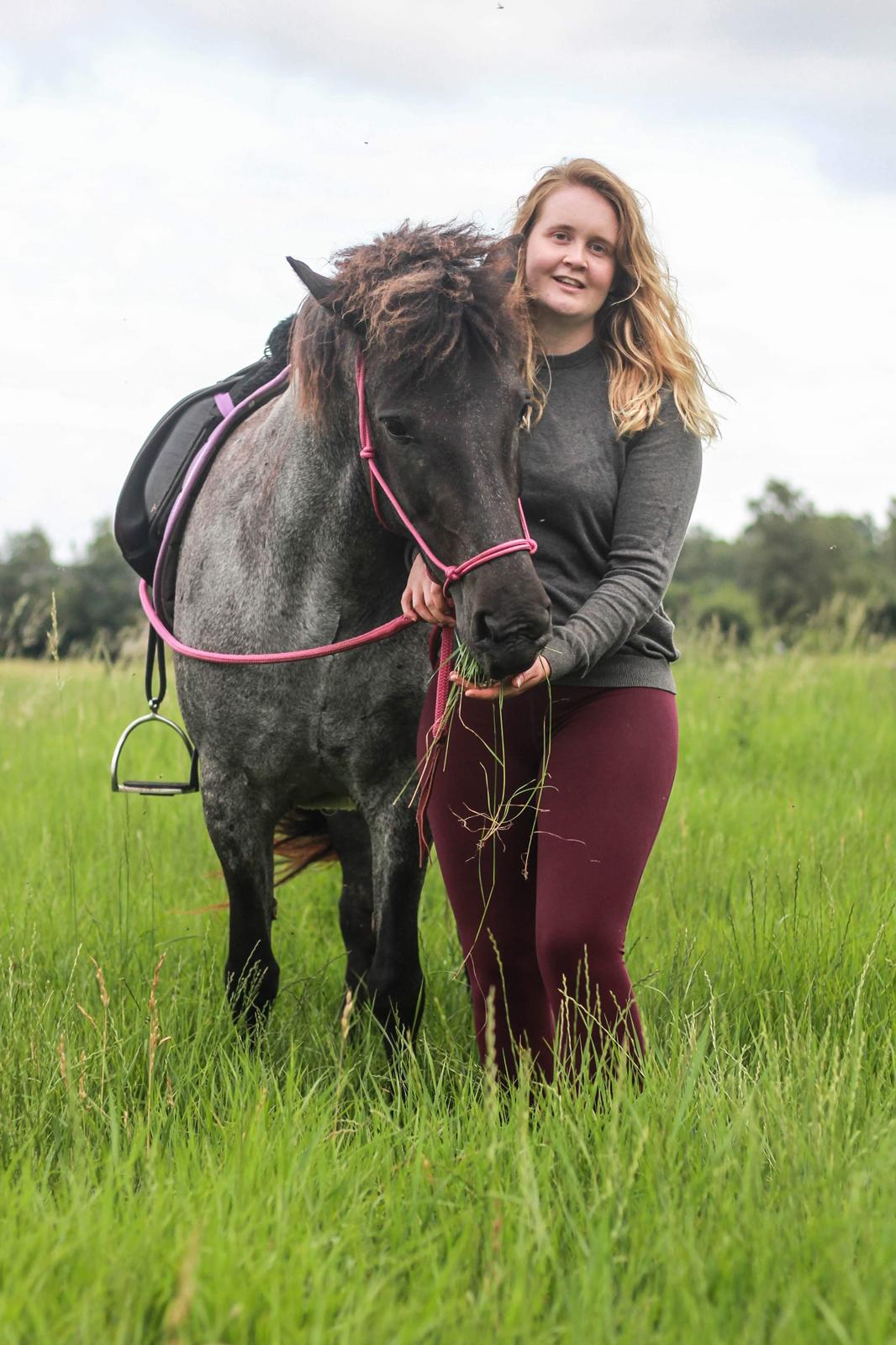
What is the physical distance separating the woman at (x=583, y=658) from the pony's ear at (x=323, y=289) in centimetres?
42

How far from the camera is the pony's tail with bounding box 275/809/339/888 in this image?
4016 millimetres

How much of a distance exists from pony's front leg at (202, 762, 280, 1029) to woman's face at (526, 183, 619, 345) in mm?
1551

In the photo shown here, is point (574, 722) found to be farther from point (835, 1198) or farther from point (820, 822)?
point (820, 822)

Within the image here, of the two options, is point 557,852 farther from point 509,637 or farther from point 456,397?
point 456,397

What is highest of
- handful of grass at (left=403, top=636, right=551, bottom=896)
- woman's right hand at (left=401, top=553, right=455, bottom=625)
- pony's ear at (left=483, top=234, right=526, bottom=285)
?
pony's ear at (left=483, top=234, right=526, bottom=285)

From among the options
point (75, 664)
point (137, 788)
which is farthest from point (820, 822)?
point (75, 664)

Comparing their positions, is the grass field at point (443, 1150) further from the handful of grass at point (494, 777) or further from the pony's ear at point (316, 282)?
the pony's ear at point (316, 282)

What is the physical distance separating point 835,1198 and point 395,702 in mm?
1686

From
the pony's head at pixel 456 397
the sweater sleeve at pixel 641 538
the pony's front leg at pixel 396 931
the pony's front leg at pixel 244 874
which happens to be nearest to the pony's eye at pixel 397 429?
the pony's head at pixel 456 397

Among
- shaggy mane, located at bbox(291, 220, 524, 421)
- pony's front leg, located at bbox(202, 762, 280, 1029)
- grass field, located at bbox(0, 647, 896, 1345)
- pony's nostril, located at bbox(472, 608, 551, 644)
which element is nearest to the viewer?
grass field, located at bbox(0, 647, 896, 1345)

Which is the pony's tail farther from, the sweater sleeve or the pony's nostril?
the pony's nostril

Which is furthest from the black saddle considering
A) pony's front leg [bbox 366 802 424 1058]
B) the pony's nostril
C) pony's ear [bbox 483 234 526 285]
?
the pony's nostril

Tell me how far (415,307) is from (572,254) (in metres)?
0.50

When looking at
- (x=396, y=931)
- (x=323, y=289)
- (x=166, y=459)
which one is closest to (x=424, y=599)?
(x=323, y=289)
